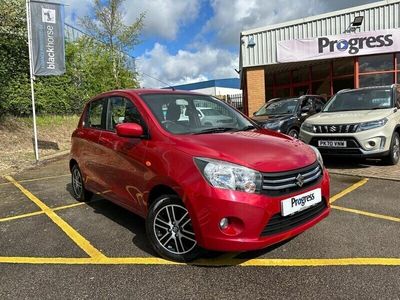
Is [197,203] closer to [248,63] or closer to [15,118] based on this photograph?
[15,118]

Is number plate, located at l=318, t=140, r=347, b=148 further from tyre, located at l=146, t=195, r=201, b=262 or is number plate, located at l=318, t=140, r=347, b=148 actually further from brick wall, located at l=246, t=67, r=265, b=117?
brick wall, located at l=246, t=67, r=265, b=117

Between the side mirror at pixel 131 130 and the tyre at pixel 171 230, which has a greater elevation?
the side mirror at pixel 131 130

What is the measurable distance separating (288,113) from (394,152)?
3.56 metres

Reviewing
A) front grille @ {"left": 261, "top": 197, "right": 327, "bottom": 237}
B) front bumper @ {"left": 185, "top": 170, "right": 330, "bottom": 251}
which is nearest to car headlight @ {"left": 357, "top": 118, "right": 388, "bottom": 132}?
front grille @ {"left": 261, "top": 197, "right": 327, "bottom": 237}

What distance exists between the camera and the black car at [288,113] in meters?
10.3

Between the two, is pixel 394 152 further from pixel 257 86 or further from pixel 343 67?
pixel 257 86

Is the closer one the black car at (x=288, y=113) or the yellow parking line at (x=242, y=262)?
the yellow parking line at (x=242, y=262)

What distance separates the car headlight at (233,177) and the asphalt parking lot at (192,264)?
841mm

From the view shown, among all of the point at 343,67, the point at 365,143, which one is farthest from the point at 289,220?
the point at 343,67

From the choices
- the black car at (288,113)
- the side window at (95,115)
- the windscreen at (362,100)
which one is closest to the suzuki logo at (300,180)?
the side window at (95,115)

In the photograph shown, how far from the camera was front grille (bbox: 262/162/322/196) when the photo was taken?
3.30m

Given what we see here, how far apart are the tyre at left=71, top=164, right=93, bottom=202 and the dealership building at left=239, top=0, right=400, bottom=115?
13344 mm

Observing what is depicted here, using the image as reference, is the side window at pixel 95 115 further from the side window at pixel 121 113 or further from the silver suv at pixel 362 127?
the silver suv at pixel 362 127

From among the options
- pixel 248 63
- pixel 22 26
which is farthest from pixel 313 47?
pixel 22 26
